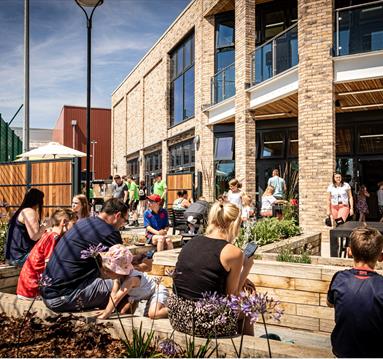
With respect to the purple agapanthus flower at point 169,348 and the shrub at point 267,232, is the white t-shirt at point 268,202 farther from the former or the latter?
the purple agapanthus flower at point 169,348

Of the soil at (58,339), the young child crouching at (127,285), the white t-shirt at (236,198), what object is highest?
the white t-shirt at (236,198)

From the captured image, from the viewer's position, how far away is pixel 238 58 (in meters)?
13.9

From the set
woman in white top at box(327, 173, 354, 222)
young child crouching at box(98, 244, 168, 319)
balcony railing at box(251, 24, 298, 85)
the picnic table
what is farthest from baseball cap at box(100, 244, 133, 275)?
balcony railing at box(251, 24, 298, 85)

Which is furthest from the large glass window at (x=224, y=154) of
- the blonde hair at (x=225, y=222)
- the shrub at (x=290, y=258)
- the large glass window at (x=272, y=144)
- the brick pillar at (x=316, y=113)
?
the blonde hair at (x=225, y=222)

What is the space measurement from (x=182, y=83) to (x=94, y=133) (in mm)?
22153

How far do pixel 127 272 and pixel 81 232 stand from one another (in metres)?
0.51

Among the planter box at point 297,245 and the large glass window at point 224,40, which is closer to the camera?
the planter box at point 297,245

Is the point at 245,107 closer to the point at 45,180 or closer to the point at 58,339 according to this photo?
the point at 45,180

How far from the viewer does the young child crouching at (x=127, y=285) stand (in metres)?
3.21

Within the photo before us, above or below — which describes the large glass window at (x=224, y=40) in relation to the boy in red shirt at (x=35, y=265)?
above

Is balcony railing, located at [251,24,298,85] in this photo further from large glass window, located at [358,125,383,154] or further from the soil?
the soil

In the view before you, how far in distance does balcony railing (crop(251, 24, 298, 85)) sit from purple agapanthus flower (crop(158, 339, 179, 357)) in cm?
1025

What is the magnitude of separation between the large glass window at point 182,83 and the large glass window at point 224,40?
7.18 ft

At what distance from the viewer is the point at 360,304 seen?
2373 mm
